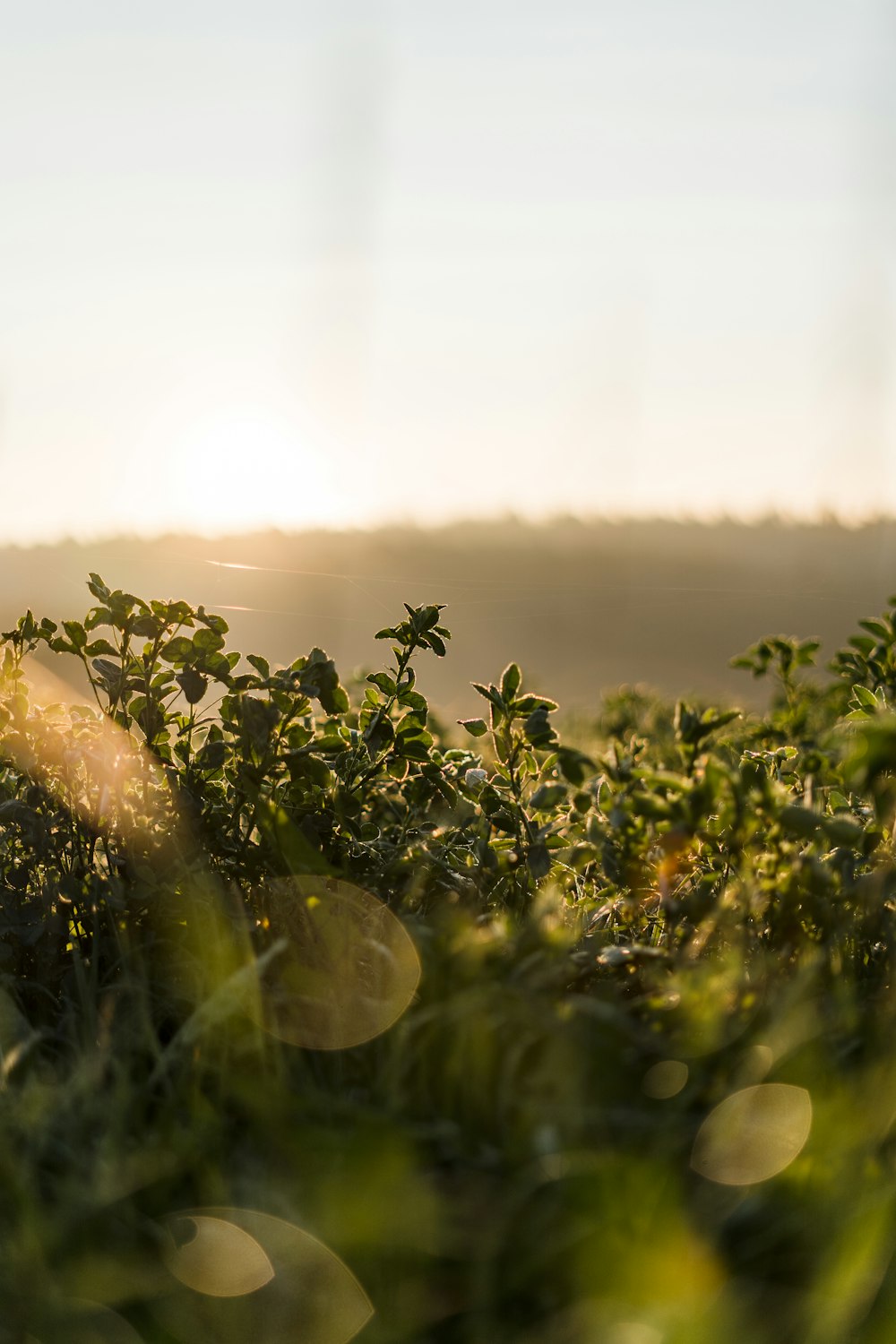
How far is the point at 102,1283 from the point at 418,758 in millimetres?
1023

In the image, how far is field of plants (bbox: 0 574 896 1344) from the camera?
3.34ft

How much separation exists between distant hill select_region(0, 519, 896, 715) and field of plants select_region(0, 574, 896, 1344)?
1.55 feet

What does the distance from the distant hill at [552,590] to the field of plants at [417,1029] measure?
0.47 m

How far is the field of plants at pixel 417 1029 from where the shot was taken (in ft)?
3.34

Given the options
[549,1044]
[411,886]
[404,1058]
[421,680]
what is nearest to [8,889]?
[411,886]

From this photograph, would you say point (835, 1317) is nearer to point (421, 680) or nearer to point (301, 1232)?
point (301, 1232)

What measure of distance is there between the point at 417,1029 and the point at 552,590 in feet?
22.8

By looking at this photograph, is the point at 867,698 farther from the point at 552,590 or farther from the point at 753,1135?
the point at 552,590

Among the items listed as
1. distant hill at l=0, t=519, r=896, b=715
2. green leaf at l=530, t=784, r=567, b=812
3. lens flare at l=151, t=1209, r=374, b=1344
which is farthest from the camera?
distant hill at l=0, t=519, r=896, b=715

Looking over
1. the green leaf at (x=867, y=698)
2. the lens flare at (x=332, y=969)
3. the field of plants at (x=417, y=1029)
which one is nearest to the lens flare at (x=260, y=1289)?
the field of plants at (x=417, y=1029)

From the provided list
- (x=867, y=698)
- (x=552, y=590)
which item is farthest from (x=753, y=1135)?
(x=552, y=590)

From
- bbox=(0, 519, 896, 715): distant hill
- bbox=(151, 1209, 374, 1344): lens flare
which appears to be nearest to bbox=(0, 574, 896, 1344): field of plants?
bbox=(151, 1209, 374, 1344): lens flare

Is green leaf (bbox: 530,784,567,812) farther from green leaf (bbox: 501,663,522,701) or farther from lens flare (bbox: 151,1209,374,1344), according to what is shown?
lens flare (bbox: 151,1209,374,1344)

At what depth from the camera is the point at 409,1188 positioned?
1054mm
